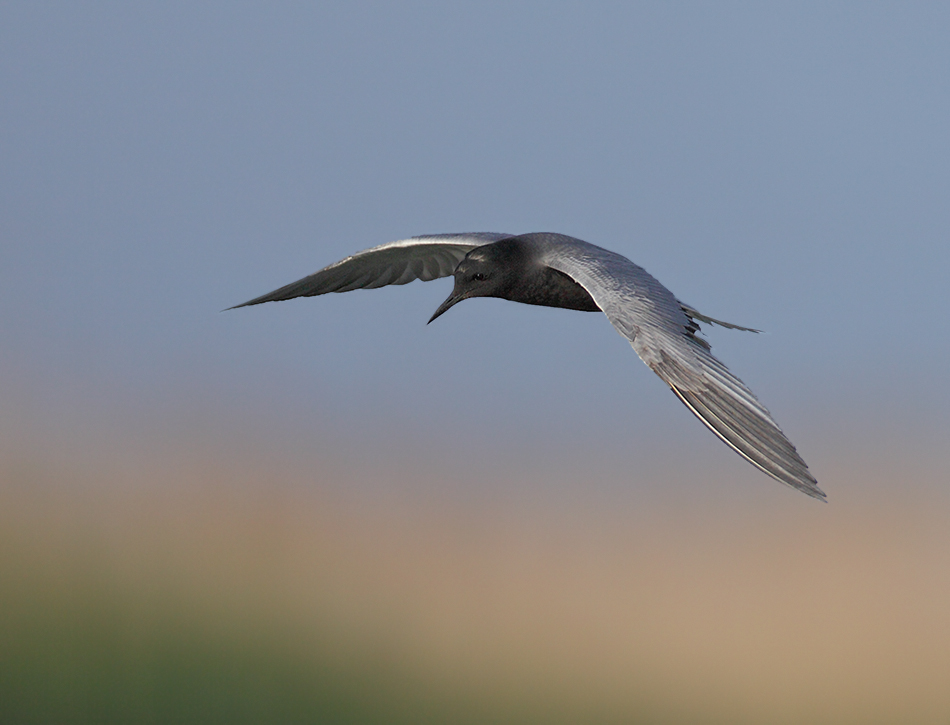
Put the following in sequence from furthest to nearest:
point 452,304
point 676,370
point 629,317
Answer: point 452,304, point 629,317, point 676,370

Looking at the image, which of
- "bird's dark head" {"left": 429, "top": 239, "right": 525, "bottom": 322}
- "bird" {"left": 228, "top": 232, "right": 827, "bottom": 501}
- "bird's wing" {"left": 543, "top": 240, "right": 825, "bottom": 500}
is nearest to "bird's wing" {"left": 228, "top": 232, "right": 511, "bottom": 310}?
"bird" {"left": 228, "top": 232, "right": 827, "bottom": 501}

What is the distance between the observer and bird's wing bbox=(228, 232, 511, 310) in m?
7.23

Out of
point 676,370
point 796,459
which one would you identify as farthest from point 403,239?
point 796,459

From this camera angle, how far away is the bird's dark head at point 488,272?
6520 millimetres

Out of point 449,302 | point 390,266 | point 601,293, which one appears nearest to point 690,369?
point 601,293

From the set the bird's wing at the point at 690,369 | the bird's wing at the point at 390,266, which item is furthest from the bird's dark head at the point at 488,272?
the bird's wing at the point at 690,369

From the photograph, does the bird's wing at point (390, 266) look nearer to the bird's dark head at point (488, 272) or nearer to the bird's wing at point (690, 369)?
the bird's dark head at point (488, 272)

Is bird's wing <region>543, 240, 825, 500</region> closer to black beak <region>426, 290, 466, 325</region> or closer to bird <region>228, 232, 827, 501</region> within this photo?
bird <region>228, 232, 827, 501</region>

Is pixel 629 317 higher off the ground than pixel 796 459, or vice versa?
pixel 629 317

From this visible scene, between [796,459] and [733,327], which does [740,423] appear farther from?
[733,327]

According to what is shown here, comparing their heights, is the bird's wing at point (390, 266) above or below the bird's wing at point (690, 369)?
above

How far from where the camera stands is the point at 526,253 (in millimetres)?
6492

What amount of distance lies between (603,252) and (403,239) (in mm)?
1713

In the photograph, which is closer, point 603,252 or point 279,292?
point 603,252
